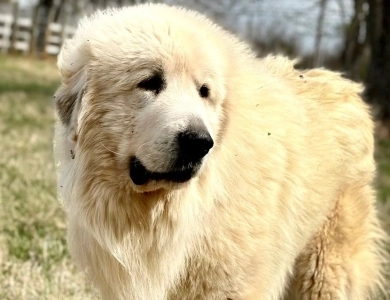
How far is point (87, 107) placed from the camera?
9.00ft

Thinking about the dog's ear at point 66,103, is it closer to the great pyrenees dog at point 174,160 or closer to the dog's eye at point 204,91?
the great pyrenees dog at point 174,160

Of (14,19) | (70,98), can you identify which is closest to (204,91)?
(70,98)

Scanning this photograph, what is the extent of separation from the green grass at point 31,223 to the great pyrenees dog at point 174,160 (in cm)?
96

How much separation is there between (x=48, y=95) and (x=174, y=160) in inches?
500

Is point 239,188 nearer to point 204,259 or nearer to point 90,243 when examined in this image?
point 204,259

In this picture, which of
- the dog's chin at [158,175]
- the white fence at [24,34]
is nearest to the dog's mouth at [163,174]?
the dog's chin at [158,175]

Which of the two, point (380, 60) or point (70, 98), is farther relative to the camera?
point (380, 60)

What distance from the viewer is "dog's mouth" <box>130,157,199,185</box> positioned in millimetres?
2641

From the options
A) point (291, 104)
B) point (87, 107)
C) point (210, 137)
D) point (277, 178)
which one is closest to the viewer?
point (210, 137)

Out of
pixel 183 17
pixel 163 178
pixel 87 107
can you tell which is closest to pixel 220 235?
pixel 163 178

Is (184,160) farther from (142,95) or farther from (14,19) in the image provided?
(14,19)

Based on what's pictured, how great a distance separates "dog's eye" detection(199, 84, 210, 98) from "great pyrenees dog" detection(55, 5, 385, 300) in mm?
10

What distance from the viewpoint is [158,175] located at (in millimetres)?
2652

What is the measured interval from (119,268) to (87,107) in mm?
799
